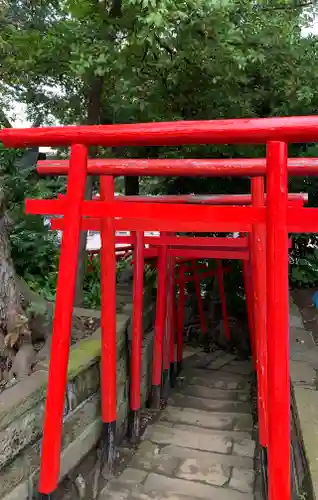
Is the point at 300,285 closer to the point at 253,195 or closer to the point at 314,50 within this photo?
the point at 314,50

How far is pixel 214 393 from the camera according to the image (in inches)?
256

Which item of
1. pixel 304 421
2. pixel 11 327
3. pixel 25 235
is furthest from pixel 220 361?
pixel 11 327

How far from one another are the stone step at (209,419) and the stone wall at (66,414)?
35.4 inches

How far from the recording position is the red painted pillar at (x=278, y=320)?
2.27 metres

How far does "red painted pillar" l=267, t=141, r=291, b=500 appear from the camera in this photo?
7.45ft

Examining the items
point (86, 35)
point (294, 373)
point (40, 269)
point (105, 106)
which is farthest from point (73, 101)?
point (294, 373)

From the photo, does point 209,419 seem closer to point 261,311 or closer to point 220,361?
point 261,311

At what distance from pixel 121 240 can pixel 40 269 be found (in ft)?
5.19

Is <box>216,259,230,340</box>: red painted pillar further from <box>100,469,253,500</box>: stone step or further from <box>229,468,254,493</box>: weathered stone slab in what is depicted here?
<box>100,469,253,500</box>: stone step

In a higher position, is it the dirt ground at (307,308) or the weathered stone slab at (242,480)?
the dirt ground at (307,308)

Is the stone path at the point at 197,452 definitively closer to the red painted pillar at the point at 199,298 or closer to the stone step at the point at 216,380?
the stone step at the point at 216,380

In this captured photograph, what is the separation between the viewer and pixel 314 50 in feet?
18.9

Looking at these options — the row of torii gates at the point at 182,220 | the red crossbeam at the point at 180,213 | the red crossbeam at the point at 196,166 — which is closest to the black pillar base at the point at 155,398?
the row of torii gates at the point at 182,220

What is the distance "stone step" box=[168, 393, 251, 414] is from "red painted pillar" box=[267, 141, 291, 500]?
3.60 metres
